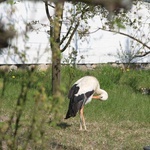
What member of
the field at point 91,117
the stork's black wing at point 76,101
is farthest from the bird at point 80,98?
the field at point 91,117

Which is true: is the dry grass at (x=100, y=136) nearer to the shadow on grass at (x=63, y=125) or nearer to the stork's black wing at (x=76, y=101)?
the shadow on grass at (x=63, y=125)

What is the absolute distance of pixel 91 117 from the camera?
9.50m

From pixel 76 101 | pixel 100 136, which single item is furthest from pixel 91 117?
pixel 100 136

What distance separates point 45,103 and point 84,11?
636 cm

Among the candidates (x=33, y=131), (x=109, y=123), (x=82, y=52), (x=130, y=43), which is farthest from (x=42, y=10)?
(x=33, y=131)

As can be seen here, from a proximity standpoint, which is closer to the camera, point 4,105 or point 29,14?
point 4,105

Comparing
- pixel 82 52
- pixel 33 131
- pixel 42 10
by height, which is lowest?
pixel 33 131

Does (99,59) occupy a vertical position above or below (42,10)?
below

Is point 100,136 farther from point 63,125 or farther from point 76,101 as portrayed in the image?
point 63,125

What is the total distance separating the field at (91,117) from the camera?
438 centimetres

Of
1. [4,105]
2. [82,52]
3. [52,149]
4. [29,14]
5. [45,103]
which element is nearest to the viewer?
[45,103]

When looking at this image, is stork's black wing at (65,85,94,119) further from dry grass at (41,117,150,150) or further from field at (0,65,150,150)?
dry grass at (41,117,150,150)

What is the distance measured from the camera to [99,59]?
567 inches

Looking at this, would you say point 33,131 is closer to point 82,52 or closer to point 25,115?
point 25,115
